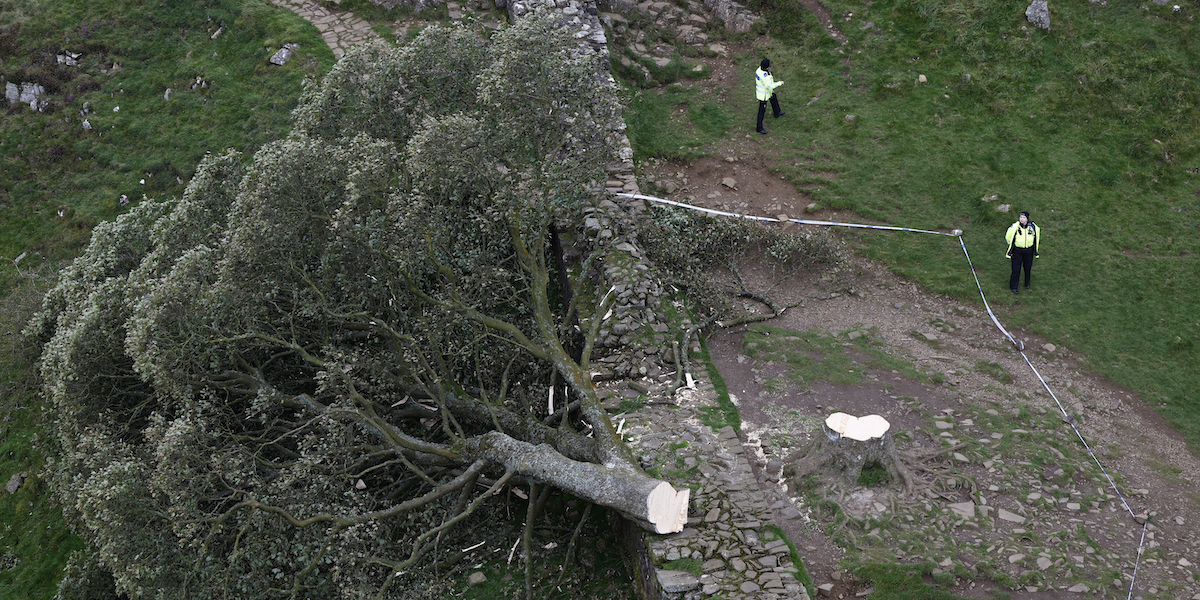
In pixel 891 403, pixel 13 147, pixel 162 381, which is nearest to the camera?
pixel 162 381

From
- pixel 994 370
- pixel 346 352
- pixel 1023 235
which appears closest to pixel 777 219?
pixel 1023 235

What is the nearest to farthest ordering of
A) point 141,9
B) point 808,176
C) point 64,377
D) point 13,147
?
point 64,377, point 808,176, point 13,147, point 141,9

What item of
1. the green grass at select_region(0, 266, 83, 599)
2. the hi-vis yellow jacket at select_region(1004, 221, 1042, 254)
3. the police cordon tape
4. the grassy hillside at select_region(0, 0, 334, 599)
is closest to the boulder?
the police cordon tape

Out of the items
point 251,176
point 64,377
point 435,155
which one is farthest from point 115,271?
A: point 435,155

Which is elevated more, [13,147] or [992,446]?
[13,147]

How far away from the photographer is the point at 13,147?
890 inches

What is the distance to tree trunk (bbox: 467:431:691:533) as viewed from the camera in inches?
416

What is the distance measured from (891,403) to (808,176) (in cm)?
733

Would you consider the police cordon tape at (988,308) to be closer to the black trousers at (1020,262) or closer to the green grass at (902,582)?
the black trousers at (1020,262)

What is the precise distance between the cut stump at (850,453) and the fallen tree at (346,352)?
9.24 ft

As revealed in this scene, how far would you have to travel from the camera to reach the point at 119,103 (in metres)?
23.2

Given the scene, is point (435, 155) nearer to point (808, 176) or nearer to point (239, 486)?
point (239, 486)

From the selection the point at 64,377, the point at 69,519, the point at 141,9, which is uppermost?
the point at 141,9

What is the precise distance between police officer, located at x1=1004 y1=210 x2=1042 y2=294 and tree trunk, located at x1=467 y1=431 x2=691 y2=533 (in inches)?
381
